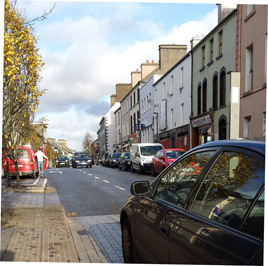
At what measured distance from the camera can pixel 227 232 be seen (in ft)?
6.86

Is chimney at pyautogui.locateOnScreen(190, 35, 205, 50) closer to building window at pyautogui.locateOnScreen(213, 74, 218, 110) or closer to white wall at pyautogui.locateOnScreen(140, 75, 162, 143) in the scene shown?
building window at pyautogui.locateOnScreen(213, 74, 218, 110)

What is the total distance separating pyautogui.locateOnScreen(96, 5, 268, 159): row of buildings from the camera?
1694 centimetres

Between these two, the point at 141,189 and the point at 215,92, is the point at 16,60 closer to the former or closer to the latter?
the point at 141,189

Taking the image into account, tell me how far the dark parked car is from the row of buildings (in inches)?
154

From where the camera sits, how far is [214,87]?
24.5 meters

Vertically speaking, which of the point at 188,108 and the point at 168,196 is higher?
the point at 188,108

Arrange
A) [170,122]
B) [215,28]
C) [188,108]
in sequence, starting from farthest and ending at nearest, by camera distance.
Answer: [170,122]
[188,108]
[215,28]

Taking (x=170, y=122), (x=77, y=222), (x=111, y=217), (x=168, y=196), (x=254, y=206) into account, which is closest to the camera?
(x=254, y=206)

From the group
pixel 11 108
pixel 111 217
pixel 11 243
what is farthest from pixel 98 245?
pixel 11 108

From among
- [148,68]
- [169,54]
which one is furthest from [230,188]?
[148,68]

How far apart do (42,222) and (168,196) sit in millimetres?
4376

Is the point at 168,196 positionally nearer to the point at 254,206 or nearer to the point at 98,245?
the point at 254,206

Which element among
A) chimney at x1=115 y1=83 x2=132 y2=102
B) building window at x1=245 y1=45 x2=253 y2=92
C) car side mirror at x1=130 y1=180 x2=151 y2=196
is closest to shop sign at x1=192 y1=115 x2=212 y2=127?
building window at x1=245 y1=45 x2=253 y2=92

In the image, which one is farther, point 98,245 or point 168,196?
point 98,245
